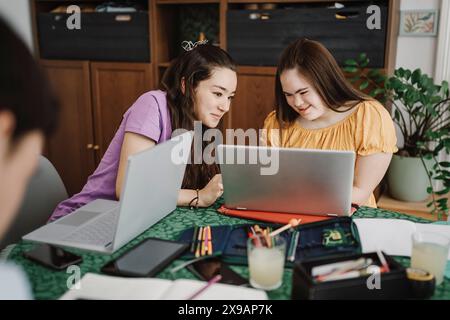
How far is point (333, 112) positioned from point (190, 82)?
63 centimetres

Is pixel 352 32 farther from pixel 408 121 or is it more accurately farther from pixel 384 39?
pixel 408 121

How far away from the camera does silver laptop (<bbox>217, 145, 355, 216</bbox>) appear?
1.26m

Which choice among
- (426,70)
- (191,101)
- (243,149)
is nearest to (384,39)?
(426,70)

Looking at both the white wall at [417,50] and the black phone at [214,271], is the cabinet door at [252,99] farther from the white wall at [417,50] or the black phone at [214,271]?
the black phone at [214,271]

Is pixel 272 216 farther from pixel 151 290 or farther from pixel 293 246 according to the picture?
pixel 151 290

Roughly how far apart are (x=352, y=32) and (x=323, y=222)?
1547 millimetres

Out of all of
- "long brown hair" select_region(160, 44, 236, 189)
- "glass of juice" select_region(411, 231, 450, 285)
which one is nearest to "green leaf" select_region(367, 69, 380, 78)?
"long brown hair" select_region(160, 44, 236, 189)

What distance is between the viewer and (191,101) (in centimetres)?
172

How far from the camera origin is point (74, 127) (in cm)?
324

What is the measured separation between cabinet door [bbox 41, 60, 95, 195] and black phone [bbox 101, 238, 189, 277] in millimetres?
2197

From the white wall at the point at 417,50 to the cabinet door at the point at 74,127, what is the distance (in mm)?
1945
